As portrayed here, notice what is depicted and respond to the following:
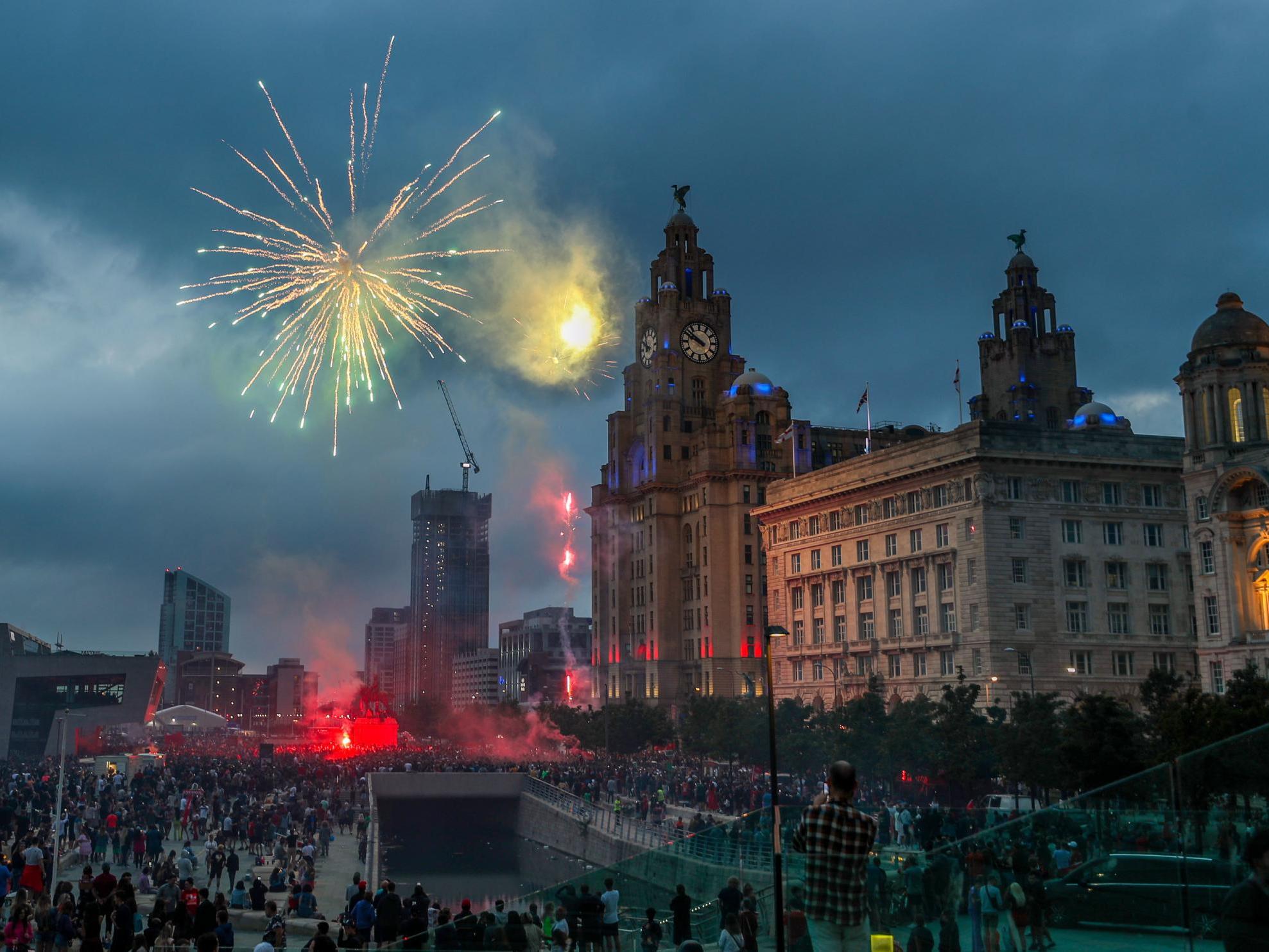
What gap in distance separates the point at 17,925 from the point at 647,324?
356 feet

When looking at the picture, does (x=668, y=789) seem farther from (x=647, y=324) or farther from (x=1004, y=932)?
(x=647, y=324)

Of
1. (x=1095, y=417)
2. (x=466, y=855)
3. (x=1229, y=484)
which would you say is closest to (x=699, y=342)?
(x=1095, y=417)

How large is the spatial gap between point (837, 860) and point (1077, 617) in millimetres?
71462

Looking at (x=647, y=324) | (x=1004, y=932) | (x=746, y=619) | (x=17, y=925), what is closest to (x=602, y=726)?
(x=746, y=619)

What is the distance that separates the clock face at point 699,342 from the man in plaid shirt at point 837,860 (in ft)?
380

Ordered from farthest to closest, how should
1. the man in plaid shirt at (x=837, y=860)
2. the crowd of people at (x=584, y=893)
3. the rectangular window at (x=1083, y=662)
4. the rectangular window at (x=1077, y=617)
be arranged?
the rectangular window at (x=1077, y=617) → the rectangular window at (x=1083, y=662) → the crowd of people at (x=584, y=893) → the man in plaid shirt at (x=837, y=860)

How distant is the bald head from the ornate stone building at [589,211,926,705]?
97.7 metres

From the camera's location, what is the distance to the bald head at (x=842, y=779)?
8.82 metres

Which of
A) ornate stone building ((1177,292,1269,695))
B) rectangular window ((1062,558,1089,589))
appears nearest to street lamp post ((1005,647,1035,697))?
rectangular window ((1062,558,1089,589))

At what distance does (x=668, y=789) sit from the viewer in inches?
2542

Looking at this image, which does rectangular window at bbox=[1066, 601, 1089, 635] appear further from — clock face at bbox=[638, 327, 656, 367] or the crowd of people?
clock face at bbox=[638, 327, 656, 367]

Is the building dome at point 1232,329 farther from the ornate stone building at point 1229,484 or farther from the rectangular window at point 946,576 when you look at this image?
the rectangular window at point 946,576

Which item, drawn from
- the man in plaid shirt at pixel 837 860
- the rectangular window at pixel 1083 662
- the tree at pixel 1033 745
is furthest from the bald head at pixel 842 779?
the rectangular window at pixel 1083 662

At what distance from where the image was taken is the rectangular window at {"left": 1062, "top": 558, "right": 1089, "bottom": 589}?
250 feet
